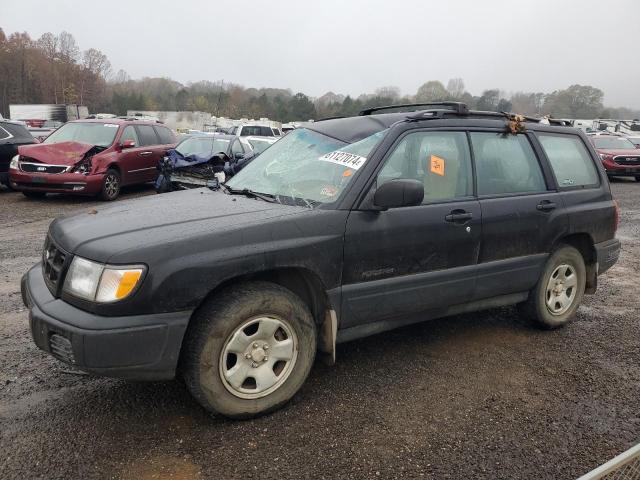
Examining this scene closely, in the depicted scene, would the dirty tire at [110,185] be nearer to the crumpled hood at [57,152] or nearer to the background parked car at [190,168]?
the crumpled hood at [57,152]

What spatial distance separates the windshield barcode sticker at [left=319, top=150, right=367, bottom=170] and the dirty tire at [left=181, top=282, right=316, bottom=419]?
954 millimetres

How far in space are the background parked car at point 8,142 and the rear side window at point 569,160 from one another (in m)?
10.9

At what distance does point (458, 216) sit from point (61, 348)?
8.28ft

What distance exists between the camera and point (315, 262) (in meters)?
2.98

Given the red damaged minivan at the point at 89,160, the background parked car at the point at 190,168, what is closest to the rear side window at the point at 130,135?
the red damaged minivan at the point at 89,160

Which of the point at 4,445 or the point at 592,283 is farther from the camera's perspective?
the point at 592,283

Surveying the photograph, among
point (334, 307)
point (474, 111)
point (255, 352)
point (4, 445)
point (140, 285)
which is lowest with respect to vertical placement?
point (4, 445)

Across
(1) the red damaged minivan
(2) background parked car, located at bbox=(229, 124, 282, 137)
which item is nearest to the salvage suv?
(1) the red damaged minivan

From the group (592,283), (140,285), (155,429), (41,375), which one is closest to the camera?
(140,285)

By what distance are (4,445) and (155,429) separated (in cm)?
72

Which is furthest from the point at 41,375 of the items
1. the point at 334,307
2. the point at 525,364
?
the point at 525,364

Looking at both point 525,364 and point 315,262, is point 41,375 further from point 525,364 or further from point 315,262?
point 525,364

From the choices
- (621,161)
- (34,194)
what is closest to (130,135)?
(34,194)

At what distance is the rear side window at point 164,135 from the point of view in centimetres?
1254
